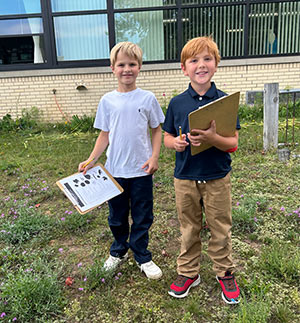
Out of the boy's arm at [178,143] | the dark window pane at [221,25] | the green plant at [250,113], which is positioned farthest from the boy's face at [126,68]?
the dark window pane at [221,25]

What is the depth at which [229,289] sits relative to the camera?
2.14 metres

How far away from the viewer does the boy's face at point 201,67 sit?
6.16ft

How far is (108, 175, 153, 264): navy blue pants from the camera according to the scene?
7.49 ft

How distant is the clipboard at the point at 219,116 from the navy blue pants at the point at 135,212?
55cm

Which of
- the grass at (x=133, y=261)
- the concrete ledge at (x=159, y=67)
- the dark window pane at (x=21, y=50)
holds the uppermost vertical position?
the dark window pane at (x=21, y=50)

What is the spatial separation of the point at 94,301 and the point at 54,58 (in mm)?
7426

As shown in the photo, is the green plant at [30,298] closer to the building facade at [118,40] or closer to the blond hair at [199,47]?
the blond hair at [199,47]

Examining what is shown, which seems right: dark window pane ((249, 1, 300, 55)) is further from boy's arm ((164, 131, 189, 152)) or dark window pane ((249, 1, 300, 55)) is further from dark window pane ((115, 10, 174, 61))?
boy's arm ((164, 131, 189, 152))

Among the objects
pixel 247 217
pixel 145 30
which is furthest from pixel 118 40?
pixel 247 217

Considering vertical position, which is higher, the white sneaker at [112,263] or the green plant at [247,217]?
the green plant at [247,217]

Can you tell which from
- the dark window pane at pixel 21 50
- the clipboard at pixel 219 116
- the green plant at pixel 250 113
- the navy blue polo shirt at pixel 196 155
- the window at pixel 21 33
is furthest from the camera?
the dark window pane at pixel 21 50

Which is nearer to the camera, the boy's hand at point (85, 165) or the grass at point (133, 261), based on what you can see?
the grass at point (133, 261)

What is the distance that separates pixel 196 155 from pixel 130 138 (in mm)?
489

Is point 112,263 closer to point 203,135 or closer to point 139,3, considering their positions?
point 203,135
